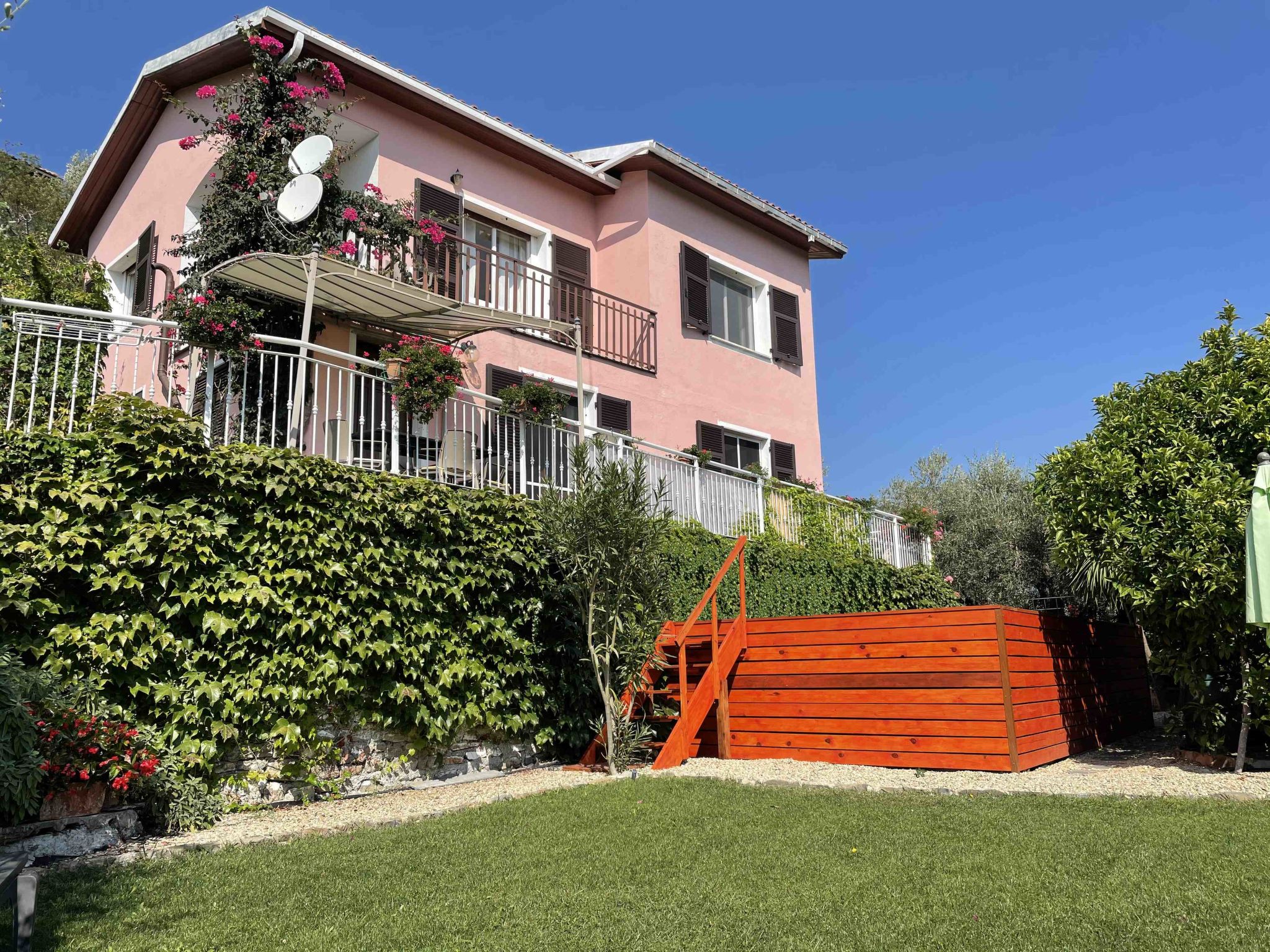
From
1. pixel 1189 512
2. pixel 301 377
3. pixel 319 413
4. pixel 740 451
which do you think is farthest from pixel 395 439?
pixel 740 451

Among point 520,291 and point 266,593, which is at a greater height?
point 520,291

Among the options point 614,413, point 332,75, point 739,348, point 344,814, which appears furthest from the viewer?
point 739,348

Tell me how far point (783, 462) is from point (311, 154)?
992 centimetres

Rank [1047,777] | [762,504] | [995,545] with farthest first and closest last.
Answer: [995,545] < [762,504] < [1047,777]

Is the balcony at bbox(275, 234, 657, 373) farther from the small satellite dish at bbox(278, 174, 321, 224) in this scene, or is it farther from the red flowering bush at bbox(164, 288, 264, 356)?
the red flowering bush at bbox(164, 288, 264, 356)

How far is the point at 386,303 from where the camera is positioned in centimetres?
1071

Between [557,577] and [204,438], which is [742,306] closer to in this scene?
[557,577]

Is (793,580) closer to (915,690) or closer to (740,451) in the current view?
(740,451)

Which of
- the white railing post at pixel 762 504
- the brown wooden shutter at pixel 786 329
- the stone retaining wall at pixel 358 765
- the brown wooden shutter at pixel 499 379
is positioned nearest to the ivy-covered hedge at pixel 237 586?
the stone retaining wall at pixel 358 765

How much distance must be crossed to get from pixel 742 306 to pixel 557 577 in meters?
9.79

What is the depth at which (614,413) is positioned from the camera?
14.5 m

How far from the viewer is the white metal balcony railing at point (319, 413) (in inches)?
288

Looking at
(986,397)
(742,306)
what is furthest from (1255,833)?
(986,397)

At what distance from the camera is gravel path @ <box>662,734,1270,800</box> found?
7410 mm
